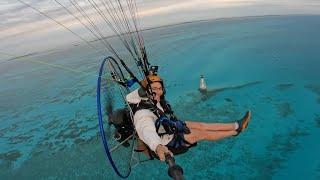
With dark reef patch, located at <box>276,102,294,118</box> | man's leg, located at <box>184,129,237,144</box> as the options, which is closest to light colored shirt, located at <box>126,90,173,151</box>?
man's leg, located at <box>184,129,237,144</box>

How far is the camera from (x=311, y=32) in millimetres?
35344

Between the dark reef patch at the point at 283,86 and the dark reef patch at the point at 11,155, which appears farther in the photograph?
the dark reef patch at the point at 283,86

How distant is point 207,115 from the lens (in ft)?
46.4

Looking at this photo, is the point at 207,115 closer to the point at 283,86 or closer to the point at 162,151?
the point at 283,86

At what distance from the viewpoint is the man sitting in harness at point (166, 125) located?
3949 mm

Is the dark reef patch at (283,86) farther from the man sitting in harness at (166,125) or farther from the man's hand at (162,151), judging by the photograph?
the man's hand at (162,151)

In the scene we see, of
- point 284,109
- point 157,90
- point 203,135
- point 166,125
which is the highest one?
point 157,90

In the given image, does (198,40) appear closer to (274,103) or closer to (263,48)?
(263,48)

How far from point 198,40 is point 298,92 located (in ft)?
64.3

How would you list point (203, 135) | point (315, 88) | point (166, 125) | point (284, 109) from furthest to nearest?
1. point (315, 88)
2. point (284, 109)
3. point (203, 135)
4. point (166, 125)

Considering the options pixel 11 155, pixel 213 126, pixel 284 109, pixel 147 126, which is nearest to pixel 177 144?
pixel 213 126

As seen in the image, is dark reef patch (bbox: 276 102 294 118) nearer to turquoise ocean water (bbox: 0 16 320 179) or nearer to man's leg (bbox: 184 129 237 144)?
turquoise ocean water (bbox: 0 16 320 179)

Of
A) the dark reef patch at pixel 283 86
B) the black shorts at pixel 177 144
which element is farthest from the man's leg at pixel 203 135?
the dark reef patch at pixel 283 86

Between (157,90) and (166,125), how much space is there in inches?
18.7
